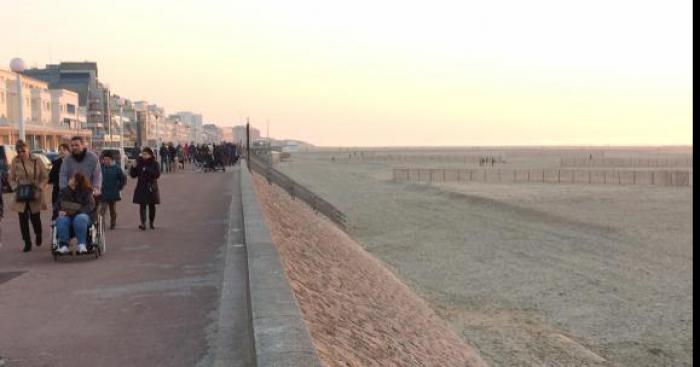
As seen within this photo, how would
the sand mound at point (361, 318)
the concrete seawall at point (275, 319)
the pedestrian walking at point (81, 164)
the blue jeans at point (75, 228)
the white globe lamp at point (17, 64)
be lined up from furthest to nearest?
the white globe lamp at point (17, 64) < the pedestrian walking at point (81, 164) < the blue jeans at point (75, 228) < the sand mound at point (361, 318) < the concrete seawall at point (275, 319)

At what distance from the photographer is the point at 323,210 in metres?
24.6

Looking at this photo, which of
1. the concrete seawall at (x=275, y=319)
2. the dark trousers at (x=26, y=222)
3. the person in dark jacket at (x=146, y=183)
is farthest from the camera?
the person in dark jacket at (x=146, y=183)

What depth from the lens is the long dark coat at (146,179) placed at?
11.5 m

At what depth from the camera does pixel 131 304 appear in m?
5.88

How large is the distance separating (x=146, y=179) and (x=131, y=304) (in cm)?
621

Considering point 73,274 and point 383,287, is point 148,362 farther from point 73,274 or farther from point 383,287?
point 383,287

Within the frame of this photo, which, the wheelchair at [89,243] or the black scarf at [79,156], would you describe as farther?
the black scarf at [79,156]

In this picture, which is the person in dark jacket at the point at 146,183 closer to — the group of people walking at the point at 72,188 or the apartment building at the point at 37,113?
the group of people walking at the point at 72,188

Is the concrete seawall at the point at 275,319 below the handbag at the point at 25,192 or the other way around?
below

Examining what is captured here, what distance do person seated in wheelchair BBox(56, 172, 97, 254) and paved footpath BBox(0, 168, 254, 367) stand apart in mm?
285

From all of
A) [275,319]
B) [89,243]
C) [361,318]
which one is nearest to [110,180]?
[89,243]

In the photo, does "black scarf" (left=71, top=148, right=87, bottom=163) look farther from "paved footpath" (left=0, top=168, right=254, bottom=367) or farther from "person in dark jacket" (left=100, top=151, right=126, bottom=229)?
"person in dark jacket" (left=100, top=151, right=126, bottom=229)

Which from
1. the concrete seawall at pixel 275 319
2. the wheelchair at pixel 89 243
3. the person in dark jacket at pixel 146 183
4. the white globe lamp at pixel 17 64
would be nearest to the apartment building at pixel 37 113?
the white globe lamp at pixel 17 64

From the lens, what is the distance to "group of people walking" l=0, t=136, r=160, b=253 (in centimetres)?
797
